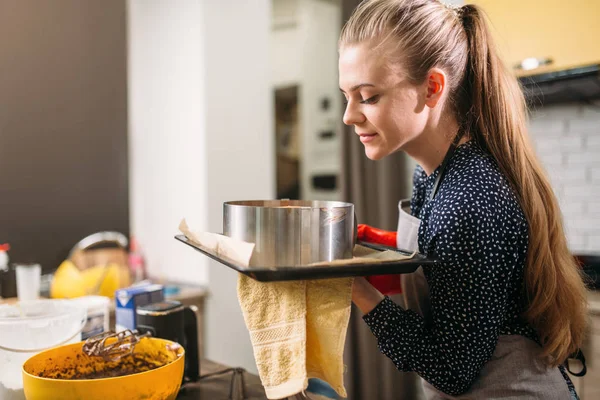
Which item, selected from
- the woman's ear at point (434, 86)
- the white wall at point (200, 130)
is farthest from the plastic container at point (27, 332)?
the white wall at point (200, 130)

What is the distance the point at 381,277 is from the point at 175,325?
438 mm

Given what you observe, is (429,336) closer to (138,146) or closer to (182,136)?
(182,136)

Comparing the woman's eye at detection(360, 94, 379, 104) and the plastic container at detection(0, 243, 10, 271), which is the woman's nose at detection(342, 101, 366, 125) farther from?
the plastic container at detection(0, 243, 10, 271)

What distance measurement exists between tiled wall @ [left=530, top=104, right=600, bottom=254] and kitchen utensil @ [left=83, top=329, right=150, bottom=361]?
179cm

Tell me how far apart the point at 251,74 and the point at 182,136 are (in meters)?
0.42

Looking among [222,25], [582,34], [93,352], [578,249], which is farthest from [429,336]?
[222,25]

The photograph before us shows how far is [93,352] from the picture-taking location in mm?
922

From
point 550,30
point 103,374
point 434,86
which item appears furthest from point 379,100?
point 550,30

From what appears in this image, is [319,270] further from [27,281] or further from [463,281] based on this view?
[27,281]

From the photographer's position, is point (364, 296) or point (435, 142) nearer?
point (364, 296)

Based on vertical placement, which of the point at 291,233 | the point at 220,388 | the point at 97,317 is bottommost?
the point at 220,388

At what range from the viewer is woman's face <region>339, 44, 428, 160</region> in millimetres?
916

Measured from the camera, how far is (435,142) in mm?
1009

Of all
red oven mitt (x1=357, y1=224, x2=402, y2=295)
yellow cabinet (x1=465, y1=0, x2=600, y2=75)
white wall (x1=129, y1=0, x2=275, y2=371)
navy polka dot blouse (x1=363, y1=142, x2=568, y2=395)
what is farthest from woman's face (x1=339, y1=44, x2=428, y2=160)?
white wall (x1=129, y1=0, x2=275, y2=371)
